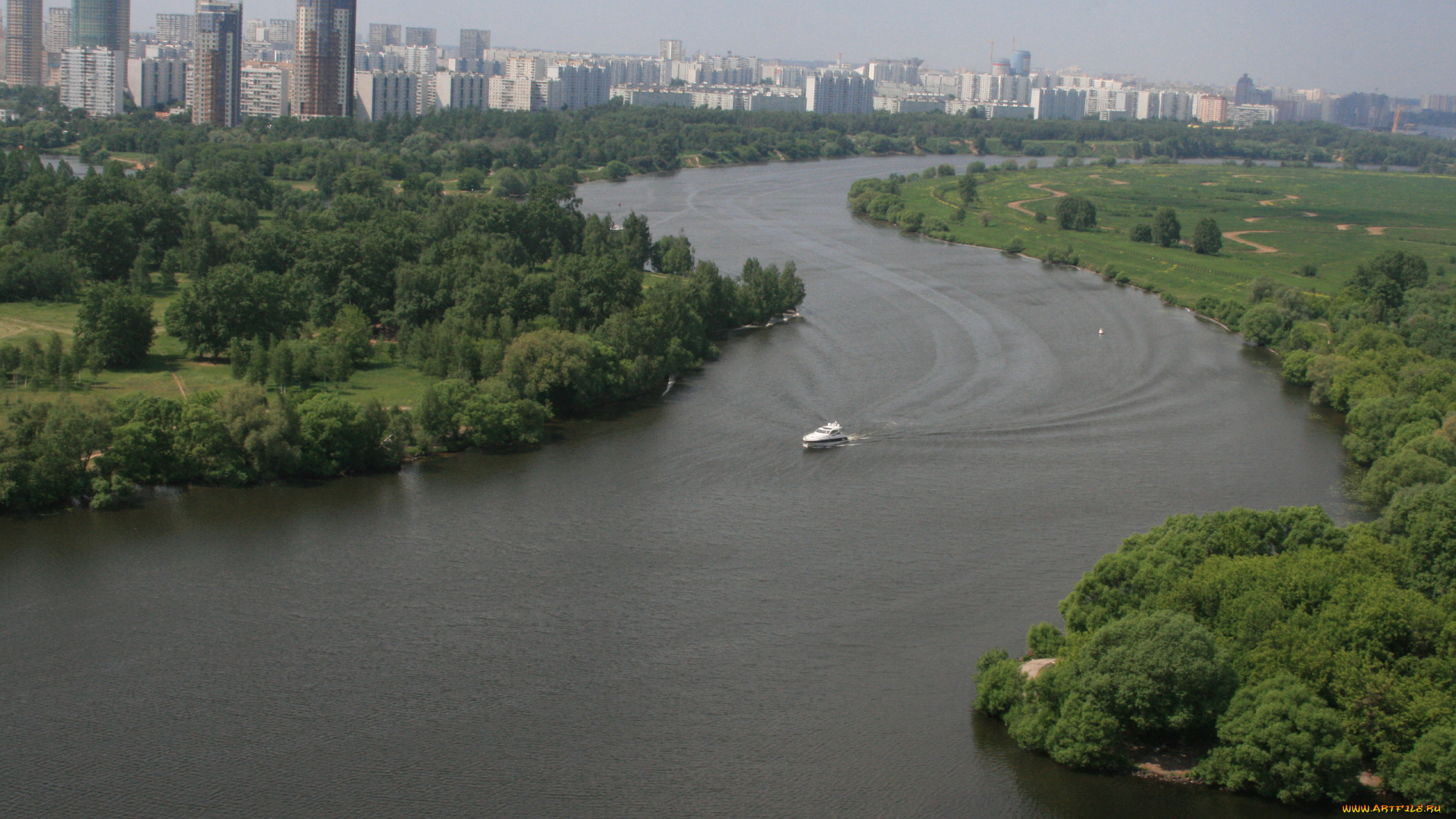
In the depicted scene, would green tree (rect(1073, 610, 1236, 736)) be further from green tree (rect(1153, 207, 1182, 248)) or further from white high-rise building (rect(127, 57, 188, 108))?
white high-rise building (rect(127, 57, 188, 108))

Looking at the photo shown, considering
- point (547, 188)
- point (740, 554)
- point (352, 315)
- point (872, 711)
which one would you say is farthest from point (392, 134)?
point (872, 711)

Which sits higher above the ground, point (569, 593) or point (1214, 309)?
point (1214, 309)

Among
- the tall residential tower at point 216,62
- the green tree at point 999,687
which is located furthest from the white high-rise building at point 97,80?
the green tree at point 999,687

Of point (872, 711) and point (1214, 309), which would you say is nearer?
point (872, 711)

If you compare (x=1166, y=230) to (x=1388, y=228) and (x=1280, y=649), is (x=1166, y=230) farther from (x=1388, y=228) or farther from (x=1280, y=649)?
(x=1280, y=649)

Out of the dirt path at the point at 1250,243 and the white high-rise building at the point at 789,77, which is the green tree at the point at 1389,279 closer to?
the dirt path at the point at 1250,243

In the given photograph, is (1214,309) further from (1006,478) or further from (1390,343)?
(1006,478)

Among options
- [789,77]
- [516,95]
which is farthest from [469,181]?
[789,77]
